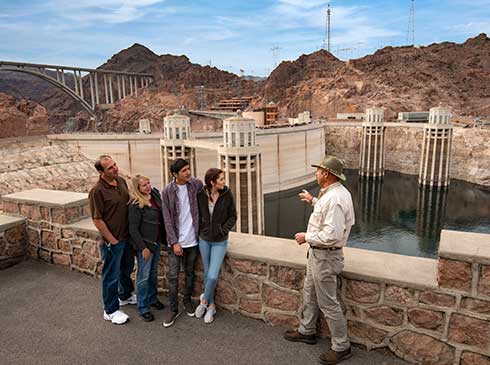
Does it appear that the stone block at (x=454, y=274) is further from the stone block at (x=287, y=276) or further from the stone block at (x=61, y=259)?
the stone block at (x=61, y=259)

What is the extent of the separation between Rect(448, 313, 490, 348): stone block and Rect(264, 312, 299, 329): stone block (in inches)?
54.8

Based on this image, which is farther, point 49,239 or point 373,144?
point 373,144

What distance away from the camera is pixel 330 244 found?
10.4ft

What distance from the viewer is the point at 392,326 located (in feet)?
11.0

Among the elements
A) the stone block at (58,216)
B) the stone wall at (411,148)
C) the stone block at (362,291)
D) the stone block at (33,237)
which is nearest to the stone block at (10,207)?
the stone block at (33,237)

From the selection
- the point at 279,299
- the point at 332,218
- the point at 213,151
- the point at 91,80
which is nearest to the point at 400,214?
the point at 213,151

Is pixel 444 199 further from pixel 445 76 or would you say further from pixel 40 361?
pixel 40 361

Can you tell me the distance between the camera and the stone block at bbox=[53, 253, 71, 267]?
17.4 ft

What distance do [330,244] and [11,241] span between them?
4699 mm

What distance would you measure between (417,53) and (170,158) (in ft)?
183

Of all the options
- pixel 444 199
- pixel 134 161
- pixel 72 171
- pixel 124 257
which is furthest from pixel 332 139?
pixel 124 257

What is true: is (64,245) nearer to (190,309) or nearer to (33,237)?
(33,237)

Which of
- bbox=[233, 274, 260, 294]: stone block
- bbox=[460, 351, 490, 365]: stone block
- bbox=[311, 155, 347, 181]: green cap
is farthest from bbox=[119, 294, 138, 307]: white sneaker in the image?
bbox=[460, 351, 490, 365]: stone block

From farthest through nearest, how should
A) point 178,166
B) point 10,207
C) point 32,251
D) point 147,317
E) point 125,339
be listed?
point 10,207 → point 32,251 → point 147,317 → point 178,166 → point 125,339
